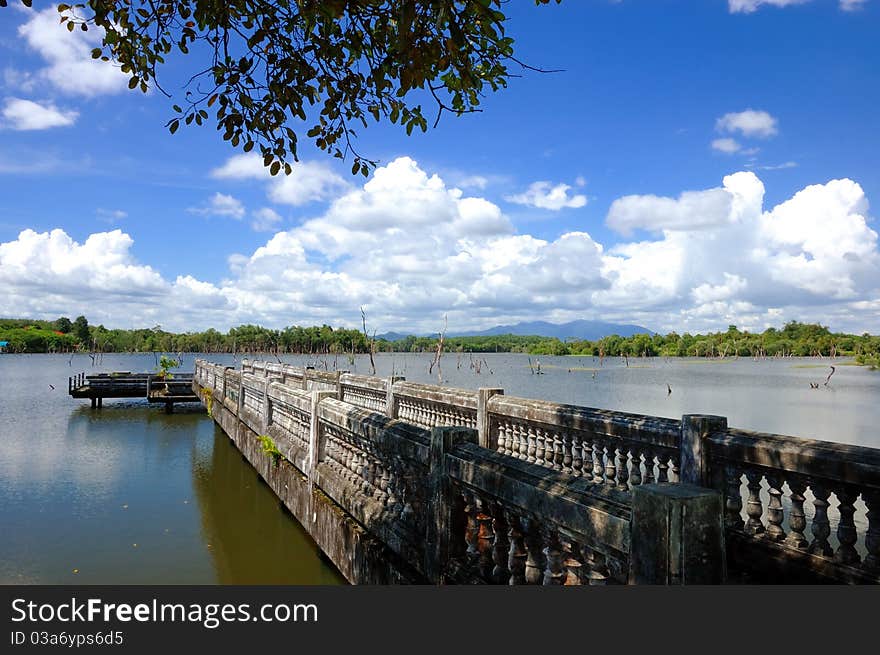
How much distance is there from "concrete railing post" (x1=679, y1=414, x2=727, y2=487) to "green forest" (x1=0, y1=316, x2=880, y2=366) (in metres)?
114

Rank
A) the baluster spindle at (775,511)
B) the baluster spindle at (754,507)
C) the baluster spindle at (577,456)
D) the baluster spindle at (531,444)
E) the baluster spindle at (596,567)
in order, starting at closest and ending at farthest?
the baluster spindle at (596,567), the baluster spindle at (775,511), the baluster spindle at (754,507), the baluster spindle at (577,456), the baluster spindle at (531,444)

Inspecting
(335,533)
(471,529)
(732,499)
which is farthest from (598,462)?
(335,533)

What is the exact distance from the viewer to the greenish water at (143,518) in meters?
7.72

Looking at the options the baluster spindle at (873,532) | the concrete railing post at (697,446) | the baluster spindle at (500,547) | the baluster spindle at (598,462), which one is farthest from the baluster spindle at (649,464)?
the baluster spindle at (500,547)

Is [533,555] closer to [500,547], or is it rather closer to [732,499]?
[500,547]

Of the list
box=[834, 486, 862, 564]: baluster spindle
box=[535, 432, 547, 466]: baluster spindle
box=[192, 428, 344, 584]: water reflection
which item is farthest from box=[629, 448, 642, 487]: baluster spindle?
box=[192, 428, 344, 584]: water reflection

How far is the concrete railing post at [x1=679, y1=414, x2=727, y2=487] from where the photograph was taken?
5.05 meters

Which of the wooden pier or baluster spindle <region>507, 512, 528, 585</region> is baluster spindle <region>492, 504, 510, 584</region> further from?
the wooden pier

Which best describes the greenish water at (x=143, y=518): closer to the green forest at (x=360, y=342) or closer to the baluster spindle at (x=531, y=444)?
the baluster spindle at (x=531, y=444)

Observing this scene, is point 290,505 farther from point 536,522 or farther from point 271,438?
point 536,522

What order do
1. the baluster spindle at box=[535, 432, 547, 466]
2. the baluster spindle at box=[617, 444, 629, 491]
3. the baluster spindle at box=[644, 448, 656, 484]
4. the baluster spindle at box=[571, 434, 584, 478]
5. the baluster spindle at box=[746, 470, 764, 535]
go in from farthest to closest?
1. the baluster spindle at box=[535, 432, 547, 466]
2. the baluster spindle at box=[571, 434, 584, 478]
3. the baluster spindle at box=[617, 444, 629, 491]
4. the baluster spindle at box=[644, 448, 656, 484]
5. the baluster spindle at box=[746, 470, 764, 535]

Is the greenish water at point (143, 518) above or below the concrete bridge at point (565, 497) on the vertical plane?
below

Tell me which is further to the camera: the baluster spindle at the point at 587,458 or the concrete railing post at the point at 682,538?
the baluster spindle at the point at 587,458
